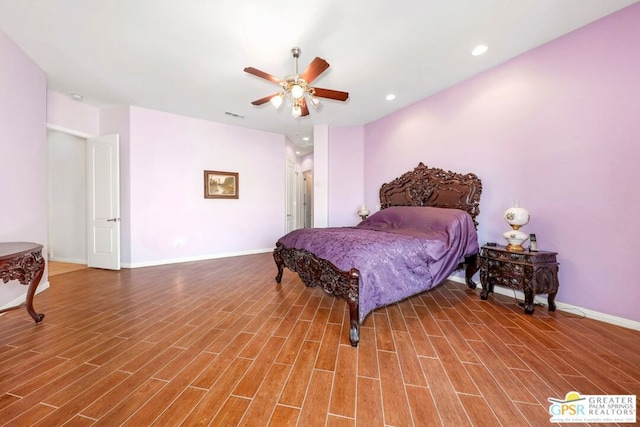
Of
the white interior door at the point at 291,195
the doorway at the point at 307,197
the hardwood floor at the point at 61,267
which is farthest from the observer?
the doorway at the point at 307,197

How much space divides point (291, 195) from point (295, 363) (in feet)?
17.8

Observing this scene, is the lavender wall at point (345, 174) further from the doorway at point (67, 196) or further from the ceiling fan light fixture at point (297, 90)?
the doorway at point (67, 196)

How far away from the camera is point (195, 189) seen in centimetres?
507

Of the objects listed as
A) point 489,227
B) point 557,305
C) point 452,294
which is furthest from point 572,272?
point 452,294

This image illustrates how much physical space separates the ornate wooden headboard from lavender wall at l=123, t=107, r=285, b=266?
2.94m

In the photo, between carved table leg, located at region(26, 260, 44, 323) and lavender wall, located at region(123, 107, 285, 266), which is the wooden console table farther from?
lavender wall, located at region(123, 107, 285, 266)

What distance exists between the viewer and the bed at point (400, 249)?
84.0 inches

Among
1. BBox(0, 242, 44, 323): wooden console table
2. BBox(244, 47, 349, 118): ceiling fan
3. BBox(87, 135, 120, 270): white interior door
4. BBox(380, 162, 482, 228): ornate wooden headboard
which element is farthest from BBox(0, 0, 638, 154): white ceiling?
BBox(0, 242, 44, 323): wooden console table

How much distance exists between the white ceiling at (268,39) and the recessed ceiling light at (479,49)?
7 cm

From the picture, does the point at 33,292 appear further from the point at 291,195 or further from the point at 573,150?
the point at 573,150

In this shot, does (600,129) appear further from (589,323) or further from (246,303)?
(246,303)

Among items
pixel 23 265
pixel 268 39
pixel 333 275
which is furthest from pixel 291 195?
pixel 23 265

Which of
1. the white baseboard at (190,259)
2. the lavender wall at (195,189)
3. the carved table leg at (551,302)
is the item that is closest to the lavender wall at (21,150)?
the lavender wall at (195,189)

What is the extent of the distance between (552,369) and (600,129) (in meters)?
2.36
